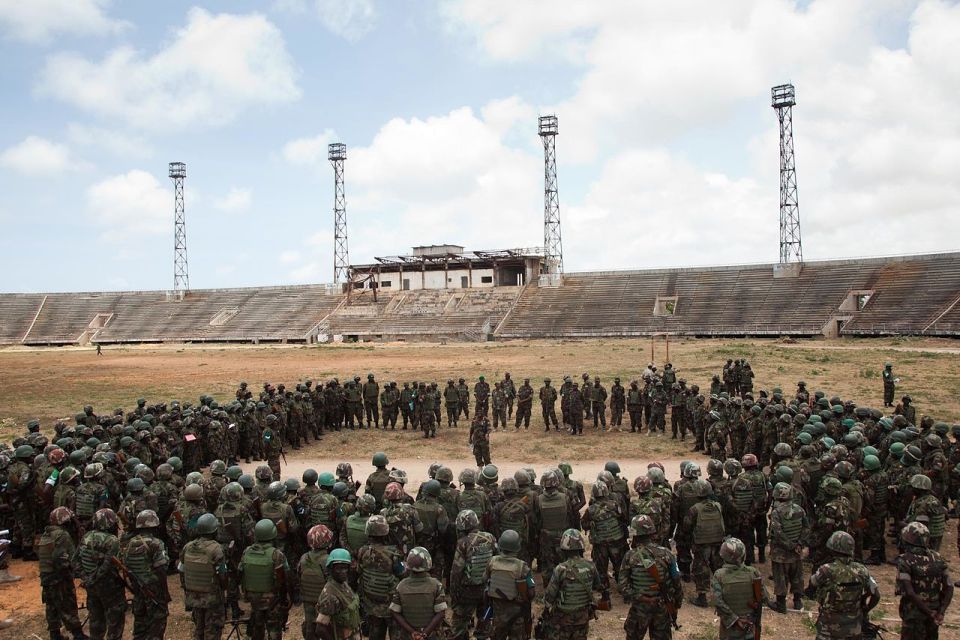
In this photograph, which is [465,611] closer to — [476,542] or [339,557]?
[476,542]

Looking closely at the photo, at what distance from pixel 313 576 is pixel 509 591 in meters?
2.03

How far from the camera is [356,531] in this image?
7.96 meters

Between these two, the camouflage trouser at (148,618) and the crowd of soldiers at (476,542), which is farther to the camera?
the camouflage trouser at (148,618)

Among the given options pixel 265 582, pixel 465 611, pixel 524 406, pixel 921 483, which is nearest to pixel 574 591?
pixel 465 611

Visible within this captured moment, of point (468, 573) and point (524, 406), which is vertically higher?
point (524, 406)

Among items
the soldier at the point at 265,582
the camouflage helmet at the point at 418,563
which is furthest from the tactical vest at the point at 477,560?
the soldier at the point at 265,582

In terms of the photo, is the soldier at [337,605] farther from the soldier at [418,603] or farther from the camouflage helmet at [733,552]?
the camouflage helmet at [733,552]

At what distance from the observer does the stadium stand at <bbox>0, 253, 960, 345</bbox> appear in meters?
48.2

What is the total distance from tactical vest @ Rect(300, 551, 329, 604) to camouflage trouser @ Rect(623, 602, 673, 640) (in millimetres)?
3223

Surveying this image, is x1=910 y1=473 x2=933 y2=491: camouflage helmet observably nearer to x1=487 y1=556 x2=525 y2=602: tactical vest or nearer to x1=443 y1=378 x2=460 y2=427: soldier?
x1=487 y1=556 x2=525 y2=602: tactical vest

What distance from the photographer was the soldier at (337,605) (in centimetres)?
616

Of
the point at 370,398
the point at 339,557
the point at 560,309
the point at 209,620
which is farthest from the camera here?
the point at 560,309

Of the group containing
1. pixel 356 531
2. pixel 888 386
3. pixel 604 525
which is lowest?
pixel 604 525

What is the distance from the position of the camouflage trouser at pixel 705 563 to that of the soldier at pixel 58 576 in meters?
7.71
